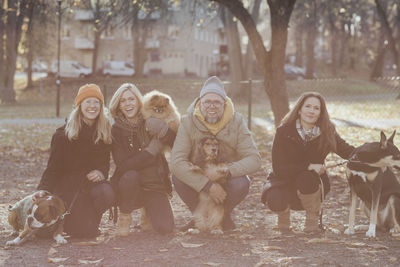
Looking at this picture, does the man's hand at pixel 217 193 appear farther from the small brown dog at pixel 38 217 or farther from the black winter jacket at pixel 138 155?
the small brown dog at pixel 38 217

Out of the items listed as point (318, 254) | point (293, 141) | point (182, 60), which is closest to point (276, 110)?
point (293, 141)

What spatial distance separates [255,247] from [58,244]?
2.00 metres

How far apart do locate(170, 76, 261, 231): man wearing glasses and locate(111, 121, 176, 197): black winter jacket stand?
0.65 ft

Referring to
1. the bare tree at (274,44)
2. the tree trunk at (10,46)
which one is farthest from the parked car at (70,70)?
the bare tree at (274,44)

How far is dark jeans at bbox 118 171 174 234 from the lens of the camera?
6.13 meters

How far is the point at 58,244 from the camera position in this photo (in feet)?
18.9

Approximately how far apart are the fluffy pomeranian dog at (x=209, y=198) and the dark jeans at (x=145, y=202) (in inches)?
13.4

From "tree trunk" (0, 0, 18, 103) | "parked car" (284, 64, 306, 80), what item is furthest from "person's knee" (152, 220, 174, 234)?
"parked car" (284, 64, 306, 80)

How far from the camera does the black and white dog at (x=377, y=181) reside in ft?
18.9

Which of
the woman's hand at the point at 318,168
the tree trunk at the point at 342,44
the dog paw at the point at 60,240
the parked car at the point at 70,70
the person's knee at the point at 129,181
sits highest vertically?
the tree trunk at the point at 342,44

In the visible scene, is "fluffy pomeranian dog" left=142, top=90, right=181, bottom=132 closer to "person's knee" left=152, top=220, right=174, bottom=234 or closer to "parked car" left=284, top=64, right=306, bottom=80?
"person's knee" left=152, top=220, right=174, bottom=234

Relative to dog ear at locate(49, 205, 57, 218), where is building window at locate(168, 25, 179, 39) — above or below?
above

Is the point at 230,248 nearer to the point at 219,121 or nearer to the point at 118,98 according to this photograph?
the point at 219,121

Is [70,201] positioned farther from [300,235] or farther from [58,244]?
[300,235]
